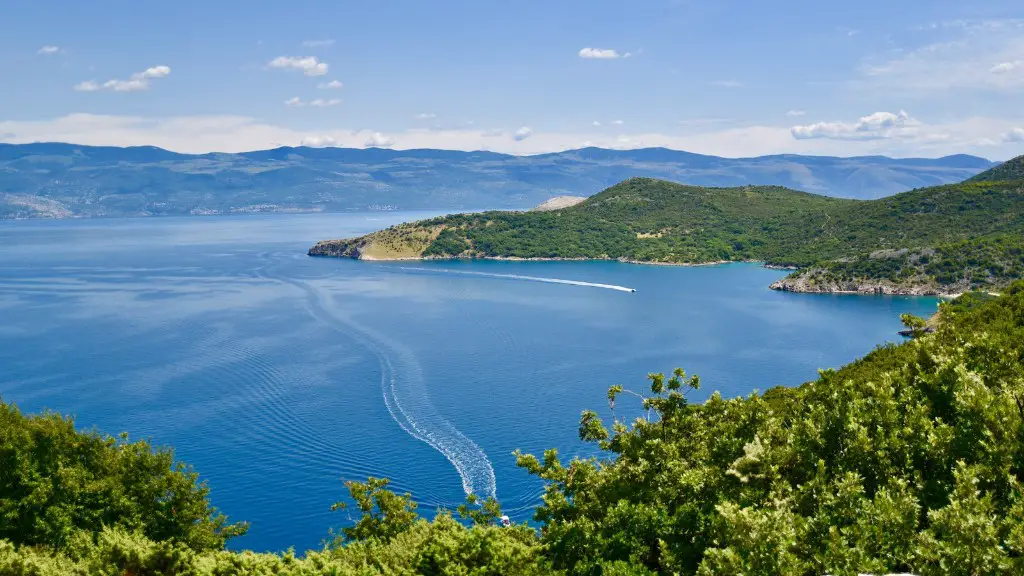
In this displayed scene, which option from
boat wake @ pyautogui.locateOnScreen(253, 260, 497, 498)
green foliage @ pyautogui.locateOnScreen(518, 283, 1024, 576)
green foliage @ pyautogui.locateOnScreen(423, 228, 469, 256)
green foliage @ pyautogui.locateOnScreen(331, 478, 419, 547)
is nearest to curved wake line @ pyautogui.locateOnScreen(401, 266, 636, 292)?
green foliage @ pyautogui.locateOnScreen(423, 228, 469, 256)

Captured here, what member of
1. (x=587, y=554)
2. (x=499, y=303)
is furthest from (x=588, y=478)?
(x=499, y=303)

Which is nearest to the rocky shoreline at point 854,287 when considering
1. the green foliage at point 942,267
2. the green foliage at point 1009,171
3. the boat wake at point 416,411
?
the green foliage at point 942,267

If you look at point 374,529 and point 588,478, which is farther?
point 374,529

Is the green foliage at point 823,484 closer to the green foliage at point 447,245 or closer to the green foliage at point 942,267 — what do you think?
the green foliage at point 942,267

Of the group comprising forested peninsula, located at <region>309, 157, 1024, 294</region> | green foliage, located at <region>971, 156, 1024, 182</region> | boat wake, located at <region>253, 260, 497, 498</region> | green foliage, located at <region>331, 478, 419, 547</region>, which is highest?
green foliage, located at <region>971, 156, 1024, 182</region>

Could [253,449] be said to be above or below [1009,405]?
below

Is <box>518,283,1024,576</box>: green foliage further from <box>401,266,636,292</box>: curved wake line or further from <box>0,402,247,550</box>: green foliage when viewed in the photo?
<box>401,266,636,292</box>: curved wake line

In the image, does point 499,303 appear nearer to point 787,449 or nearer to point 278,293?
point 278,293
